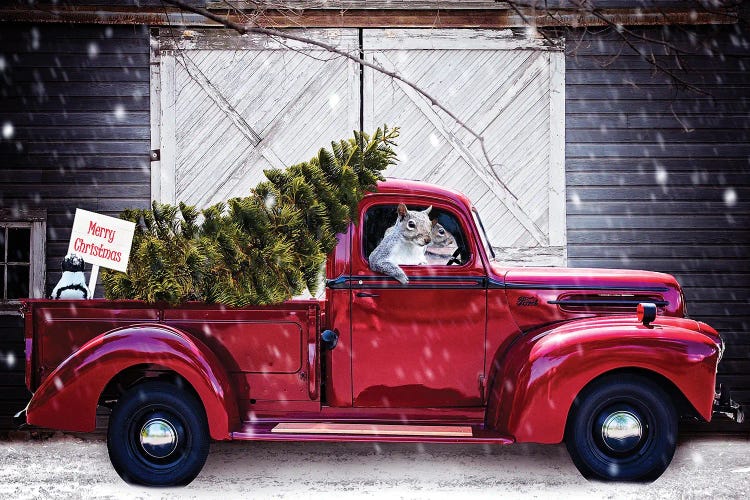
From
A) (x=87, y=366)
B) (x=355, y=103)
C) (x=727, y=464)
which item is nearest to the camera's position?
(x=87, y=366)

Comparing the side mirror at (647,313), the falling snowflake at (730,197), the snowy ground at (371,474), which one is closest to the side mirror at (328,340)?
the snowy ground at (371,474)

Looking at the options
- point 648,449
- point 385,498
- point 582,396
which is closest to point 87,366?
point 385,498

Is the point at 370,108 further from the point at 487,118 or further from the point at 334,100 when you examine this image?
the point at 487,118

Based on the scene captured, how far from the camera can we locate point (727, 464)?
5.56 metres

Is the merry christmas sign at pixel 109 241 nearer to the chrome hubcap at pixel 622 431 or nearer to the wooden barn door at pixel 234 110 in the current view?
the wooden barn door at pixel 234 110

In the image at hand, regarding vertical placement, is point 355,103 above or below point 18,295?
above

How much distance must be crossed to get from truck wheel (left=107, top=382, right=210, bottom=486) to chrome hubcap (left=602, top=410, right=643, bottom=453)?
7.80 feet

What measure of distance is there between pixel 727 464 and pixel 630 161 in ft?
10.1

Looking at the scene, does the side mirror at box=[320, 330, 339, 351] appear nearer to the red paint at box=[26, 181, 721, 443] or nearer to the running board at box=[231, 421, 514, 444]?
the red paint at box=[26, 181, 721, 443]

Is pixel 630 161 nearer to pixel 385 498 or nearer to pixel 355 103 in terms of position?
pixel 355 103

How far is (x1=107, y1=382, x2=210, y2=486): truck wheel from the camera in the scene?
432 cm

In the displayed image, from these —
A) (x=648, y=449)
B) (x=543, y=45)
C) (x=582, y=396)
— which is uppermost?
(x=543, y=45)

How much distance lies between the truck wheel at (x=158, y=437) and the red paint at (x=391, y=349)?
0.15m

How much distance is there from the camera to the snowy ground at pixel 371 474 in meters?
4.53
